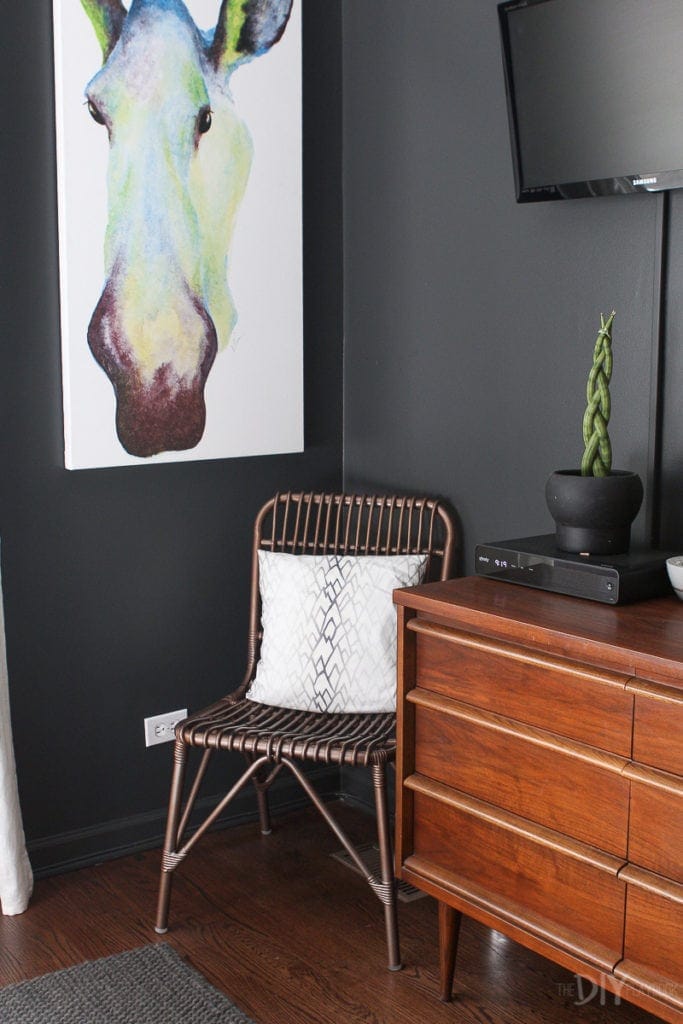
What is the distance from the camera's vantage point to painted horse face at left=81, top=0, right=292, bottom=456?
2.57 metres

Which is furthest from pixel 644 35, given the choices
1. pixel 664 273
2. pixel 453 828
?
pixel 453 828

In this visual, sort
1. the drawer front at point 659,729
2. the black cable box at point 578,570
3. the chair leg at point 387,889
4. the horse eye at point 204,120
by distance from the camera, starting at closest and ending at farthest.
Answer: the drawer front at point 659,729 → the black cable box at point 578,570 → the chair leg at point 387,889 → the horse eye at point 204,120

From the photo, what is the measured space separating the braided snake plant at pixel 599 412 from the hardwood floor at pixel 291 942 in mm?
1046

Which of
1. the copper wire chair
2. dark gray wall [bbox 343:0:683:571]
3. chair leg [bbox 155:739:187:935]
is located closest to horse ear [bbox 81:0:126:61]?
dark gray wall [bbox 343:0:683:571]

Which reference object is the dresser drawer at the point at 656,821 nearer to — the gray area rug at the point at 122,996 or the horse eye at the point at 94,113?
the gray area rug at the point at 122,996

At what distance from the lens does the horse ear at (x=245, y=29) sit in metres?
2.72

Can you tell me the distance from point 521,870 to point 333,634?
826 millimetres

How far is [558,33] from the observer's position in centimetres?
216

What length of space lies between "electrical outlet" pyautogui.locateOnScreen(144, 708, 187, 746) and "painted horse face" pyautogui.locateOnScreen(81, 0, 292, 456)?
0.69 m

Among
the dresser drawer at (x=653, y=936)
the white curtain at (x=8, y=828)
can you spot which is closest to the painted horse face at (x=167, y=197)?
the white curtain at (x=8, y=828)

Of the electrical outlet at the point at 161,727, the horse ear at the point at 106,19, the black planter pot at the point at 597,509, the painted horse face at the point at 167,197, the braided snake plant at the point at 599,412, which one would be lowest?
the electrical outlet at the point at 161,727

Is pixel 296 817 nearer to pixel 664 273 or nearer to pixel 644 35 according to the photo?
pixel 664 273

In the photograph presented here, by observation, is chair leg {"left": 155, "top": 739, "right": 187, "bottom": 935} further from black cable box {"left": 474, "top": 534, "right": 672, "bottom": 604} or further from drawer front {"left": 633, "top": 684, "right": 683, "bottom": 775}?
drawer front {"left": 633, "top": 684, "right": 683, "bottom": 775}

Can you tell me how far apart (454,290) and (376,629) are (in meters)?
0.85
